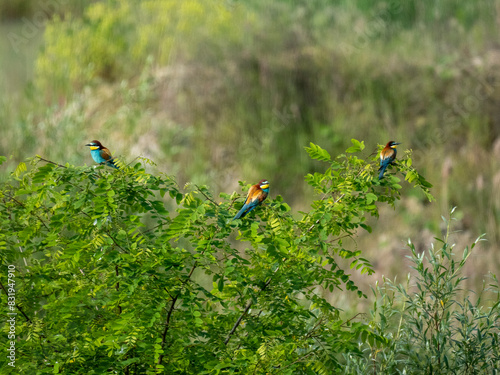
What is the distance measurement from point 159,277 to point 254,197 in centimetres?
55

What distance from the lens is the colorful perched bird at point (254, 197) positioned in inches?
109

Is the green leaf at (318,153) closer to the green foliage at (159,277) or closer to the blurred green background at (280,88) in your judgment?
the green foliage at (159,277)

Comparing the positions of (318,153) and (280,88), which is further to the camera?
(280,88)

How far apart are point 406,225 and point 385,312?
16.8ft

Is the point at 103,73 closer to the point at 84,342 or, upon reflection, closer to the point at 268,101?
the point at 268,101

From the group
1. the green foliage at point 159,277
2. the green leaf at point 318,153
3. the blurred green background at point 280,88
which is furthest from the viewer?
the blurred green background at point 280,88

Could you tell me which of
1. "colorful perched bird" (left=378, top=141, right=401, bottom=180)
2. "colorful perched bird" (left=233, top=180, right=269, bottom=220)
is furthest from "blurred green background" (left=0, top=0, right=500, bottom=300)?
"colorful perched bird" (left=233, top=180, right=269, bottom=220)

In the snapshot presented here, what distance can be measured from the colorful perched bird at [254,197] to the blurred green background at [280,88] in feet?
18.9

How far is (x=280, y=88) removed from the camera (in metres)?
10.4

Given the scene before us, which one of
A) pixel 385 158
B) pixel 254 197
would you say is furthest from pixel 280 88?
pixel 254 197

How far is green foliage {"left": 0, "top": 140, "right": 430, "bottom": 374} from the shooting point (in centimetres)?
265

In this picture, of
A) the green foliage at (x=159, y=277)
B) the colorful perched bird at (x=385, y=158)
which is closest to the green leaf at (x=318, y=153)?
the green foliage at (x=159, y=277)

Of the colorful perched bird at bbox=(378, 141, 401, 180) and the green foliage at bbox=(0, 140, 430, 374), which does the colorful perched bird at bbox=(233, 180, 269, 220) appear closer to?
the green foliage at bbox=(0, 140, 430, 374)

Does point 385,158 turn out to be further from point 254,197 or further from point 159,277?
point 159,277
